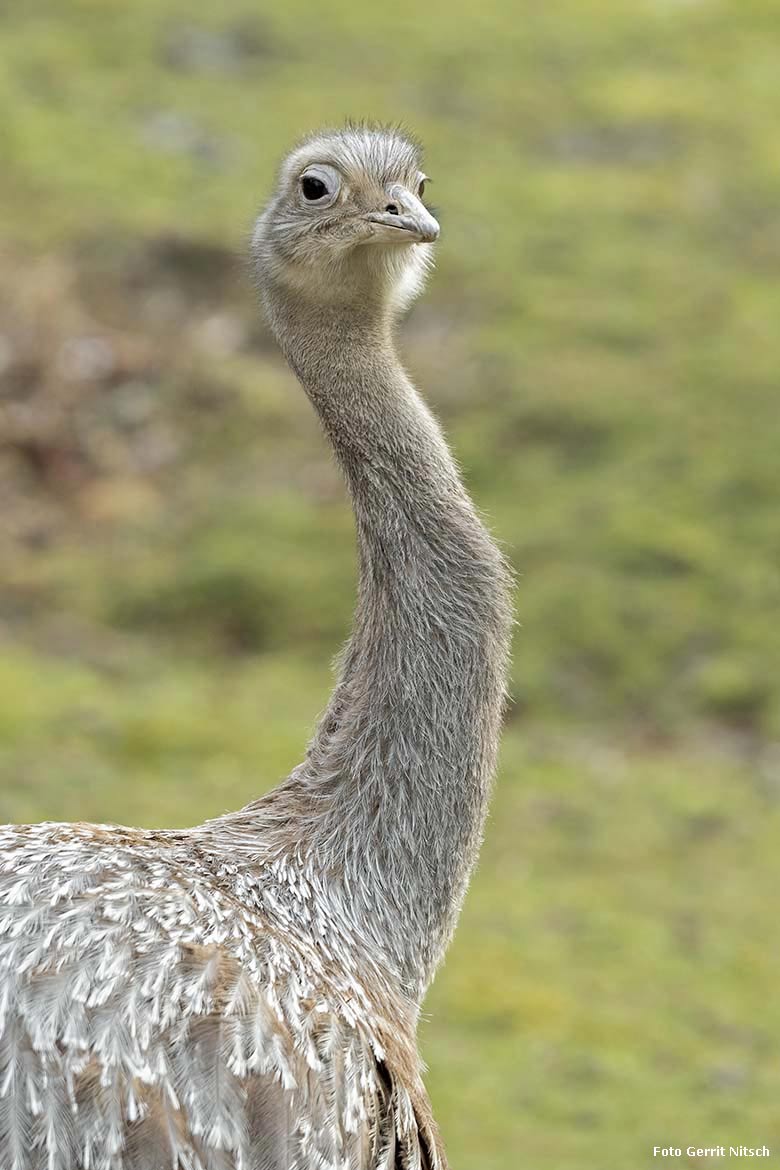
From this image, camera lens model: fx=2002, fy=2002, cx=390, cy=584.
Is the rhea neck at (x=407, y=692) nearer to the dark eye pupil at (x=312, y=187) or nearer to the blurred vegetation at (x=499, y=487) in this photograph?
the dark eye pupil at (x=312, y=187)

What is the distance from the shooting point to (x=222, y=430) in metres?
15.1

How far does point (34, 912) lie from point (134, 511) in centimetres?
953

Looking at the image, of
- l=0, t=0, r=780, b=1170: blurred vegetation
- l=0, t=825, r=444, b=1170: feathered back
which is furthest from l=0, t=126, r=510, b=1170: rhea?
l=0, t=0, r=780, b=1170: blurred vegetation

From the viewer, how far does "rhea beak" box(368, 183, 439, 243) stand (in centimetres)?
520

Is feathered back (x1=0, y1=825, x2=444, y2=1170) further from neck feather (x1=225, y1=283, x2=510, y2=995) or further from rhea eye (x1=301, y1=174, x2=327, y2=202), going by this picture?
rhea eye (x1=301, y1=174, x2=327, y2=202)

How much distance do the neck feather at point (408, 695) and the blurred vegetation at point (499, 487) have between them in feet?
8.35

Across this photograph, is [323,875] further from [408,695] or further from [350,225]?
[350,225]

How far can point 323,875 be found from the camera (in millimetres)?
5086

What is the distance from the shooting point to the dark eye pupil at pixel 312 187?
5.47 m

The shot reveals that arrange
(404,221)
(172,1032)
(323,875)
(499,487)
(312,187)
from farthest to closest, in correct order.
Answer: (499,487) → (312,187) → (404,221) → (323,875) → (172,1032)

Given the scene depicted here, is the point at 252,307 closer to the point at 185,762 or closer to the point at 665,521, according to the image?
the point at 665,521

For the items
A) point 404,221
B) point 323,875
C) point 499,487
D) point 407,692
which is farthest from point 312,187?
point 499,487

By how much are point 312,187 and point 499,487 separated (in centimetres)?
865

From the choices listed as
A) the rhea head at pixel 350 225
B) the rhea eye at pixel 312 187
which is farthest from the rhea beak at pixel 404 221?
the rhea eye at pixel 312 187
